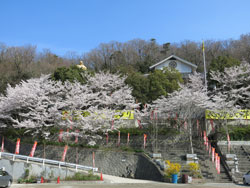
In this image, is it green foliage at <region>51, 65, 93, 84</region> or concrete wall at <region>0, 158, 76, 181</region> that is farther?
green foliage at <region>51, 65, 93, 84</region>

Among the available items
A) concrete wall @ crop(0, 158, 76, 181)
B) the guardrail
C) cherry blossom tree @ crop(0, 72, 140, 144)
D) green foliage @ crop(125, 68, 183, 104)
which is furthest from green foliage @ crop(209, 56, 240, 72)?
concrete wall @ crop(0, 158, 76, 181)

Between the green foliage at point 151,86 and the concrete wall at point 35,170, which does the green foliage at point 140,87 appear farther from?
the concrete wall at point 35,170

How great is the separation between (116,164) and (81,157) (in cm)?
335

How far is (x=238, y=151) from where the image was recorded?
71.6 feet

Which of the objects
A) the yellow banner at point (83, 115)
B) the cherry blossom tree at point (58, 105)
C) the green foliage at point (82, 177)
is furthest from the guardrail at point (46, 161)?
the yellow banner at point (83, 115)

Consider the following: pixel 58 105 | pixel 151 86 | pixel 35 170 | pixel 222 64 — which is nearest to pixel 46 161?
pixel 35 170

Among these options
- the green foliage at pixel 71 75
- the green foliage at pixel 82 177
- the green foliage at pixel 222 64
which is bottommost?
the green foliage at pixel 82 177

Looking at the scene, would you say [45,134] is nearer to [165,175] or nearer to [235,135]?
[165,175]

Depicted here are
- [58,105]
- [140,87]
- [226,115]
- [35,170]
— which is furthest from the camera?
[140,87]

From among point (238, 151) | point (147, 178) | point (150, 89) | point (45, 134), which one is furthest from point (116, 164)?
point (150, 89)

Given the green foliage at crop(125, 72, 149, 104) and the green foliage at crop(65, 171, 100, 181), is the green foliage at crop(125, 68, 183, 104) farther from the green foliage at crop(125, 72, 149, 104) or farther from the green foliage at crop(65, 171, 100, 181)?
the green foliage at crop(65, 171, 100, 181)

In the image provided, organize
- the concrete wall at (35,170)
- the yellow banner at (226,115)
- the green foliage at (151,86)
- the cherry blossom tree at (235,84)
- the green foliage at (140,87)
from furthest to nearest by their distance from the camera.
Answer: the green foliage at (140,87)
the green foliage at (151,86)
the cherry blossom tree at (235,84)
the yellow banner at (226,115)
the concrete wall at (35,170)

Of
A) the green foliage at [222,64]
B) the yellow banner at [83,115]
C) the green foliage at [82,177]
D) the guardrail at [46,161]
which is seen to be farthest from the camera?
the green foliage at [222,64]

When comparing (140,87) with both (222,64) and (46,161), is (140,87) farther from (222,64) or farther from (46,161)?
(46,161)
